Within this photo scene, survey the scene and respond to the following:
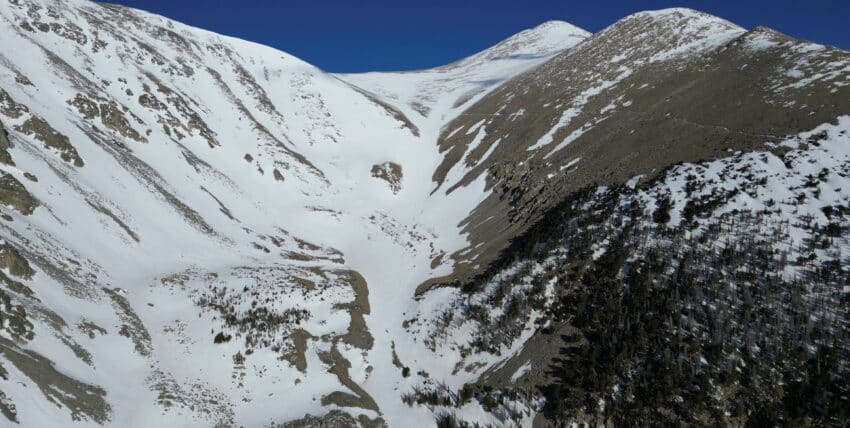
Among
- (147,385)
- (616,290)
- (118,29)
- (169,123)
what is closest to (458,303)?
(616,290)

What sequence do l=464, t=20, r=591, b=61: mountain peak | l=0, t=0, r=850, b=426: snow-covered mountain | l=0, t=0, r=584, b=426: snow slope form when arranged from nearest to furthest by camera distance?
1. l=0, t=0, r=584, b=426: snow slope
2. l=0, t=0, r=850, b=426: snow-covered mountain
3. l=464, t=20, r=591, b=61: mountain peak

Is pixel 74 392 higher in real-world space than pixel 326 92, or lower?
lower

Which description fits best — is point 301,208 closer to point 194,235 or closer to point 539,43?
point 194,235

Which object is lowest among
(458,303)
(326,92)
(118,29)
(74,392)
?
(458,303)

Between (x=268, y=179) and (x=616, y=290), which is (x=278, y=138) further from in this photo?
(x=616, y=290)

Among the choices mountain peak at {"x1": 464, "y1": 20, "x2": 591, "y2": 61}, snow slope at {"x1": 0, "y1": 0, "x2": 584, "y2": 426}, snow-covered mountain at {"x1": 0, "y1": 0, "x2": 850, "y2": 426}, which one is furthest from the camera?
mountain peak at {"x1": 464, "y1": 20, "x2": 591, "y2": 61}

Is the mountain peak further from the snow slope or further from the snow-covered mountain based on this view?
the snow slope

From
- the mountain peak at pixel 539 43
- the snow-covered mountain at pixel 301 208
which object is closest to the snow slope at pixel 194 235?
the snow-covered mountain at pixel 301 208

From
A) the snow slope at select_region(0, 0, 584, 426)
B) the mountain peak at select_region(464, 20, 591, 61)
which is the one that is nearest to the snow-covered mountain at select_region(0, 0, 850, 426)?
the snow slope at select_region(0, 0, 584, 426)
